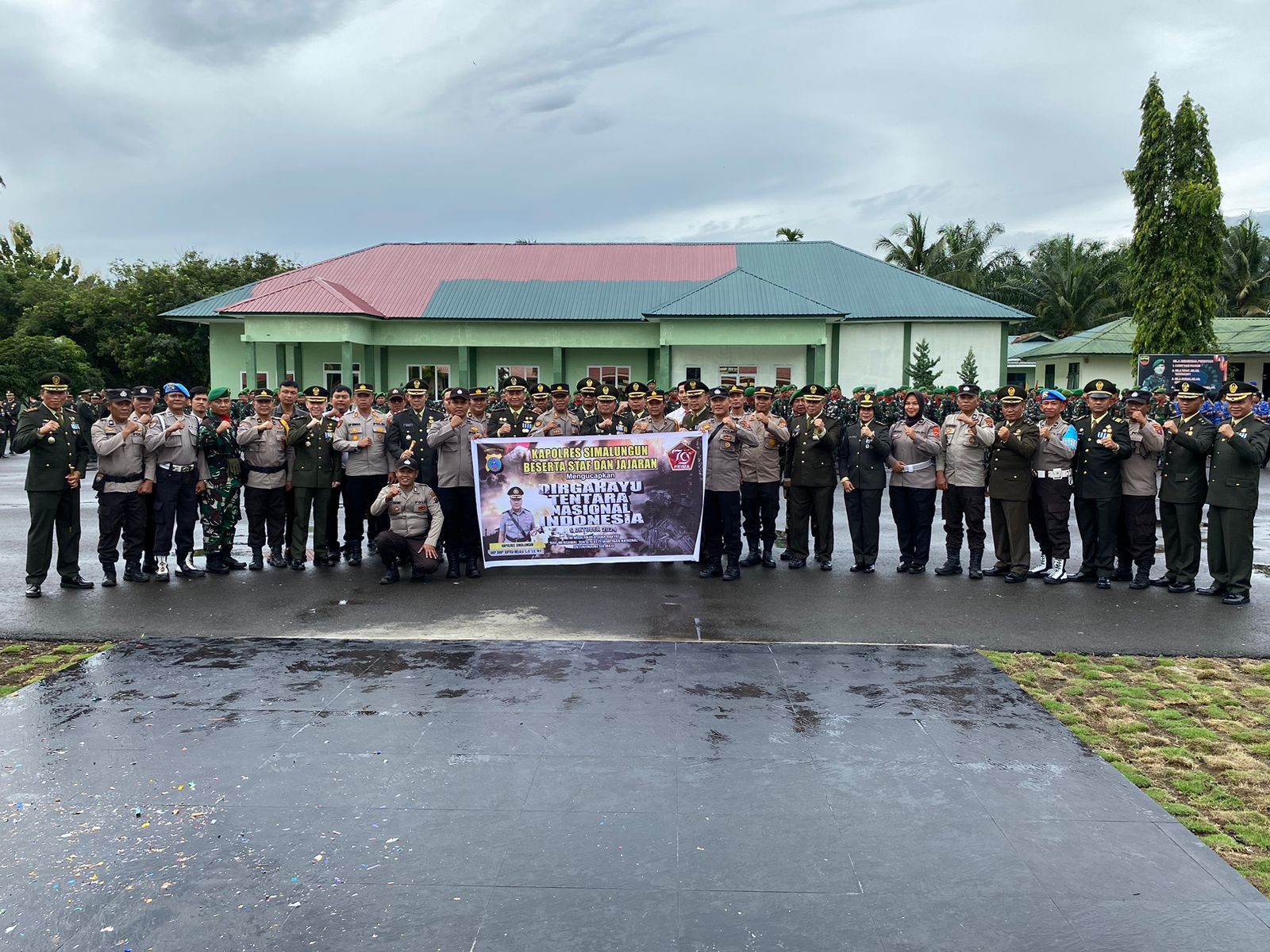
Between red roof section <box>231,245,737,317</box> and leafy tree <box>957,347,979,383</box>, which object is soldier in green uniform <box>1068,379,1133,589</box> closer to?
leafy tree <box>957,347,979,383</box>

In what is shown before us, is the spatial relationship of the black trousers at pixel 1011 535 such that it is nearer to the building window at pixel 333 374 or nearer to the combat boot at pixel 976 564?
the combat boot at pixel 976 564

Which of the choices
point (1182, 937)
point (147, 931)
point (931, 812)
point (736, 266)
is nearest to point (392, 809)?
point (147, 931)

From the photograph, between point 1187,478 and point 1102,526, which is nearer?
point 1187,478

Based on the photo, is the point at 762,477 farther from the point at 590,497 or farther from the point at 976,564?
the point at 976,564

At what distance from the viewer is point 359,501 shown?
915 centimetres

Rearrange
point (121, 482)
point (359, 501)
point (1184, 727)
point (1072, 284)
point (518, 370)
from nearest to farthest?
point (1184, 727) → point (121, 482) → point (359, 501) → point (518, 370) → point (1072, 284)

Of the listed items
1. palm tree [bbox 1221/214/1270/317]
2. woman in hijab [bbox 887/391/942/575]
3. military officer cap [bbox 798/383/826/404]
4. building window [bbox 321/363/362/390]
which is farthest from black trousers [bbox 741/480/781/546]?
palm tree [bbox 1221/214/1270/317]

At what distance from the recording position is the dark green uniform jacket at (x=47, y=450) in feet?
25.5

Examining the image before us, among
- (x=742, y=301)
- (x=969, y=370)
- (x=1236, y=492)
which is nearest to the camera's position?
(x=1236, y=492)

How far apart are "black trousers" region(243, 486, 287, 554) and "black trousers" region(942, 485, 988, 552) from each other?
6.31 meters

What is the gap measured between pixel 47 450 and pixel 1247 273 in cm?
4930

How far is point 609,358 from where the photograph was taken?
33594 mm

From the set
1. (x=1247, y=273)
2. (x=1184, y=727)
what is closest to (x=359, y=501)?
(x=1184, y=727)

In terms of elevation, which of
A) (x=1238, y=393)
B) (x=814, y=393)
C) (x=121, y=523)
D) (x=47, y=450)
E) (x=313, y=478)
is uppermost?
(x=814, y=393)
